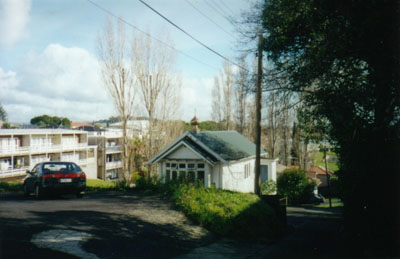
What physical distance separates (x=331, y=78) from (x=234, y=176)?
608 inches

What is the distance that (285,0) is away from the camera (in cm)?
1079

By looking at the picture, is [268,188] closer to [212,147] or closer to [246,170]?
[246,170]

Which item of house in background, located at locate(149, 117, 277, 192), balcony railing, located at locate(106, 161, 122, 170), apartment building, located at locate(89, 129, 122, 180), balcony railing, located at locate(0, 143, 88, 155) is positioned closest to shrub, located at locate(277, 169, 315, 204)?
house in background, located at locate(149, 117, 277, 192)

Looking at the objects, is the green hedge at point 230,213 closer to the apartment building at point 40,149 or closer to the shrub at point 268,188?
the shrub at point 268,188

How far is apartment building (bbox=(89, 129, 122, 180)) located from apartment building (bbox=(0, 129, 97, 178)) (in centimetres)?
197

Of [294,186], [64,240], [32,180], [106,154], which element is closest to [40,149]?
[106,154]

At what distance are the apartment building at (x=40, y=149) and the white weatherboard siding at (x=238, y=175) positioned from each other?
2904 cm

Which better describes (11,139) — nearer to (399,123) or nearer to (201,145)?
(201,145)

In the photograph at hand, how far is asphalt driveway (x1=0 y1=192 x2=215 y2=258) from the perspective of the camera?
21.9ft

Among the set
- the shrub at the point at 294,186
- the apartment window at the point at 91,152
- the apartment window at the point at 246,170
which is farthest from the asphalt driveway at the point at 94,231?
the apartment window at the point at 91,152

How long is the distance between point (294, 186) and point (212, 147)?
12678 millimetres

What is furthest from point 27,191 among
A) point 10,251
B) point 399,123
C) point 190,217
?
point 399,123

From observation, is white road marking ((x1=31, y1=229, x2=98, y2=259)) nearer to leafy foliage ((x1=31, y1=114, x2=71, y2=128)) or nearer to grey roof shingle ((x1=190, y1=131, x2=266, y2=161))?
grey roof shingle ((x1=190, y1=131, x2=266, y2=161))

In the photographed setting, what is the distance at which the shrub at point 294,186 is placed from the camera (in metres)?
31.6
